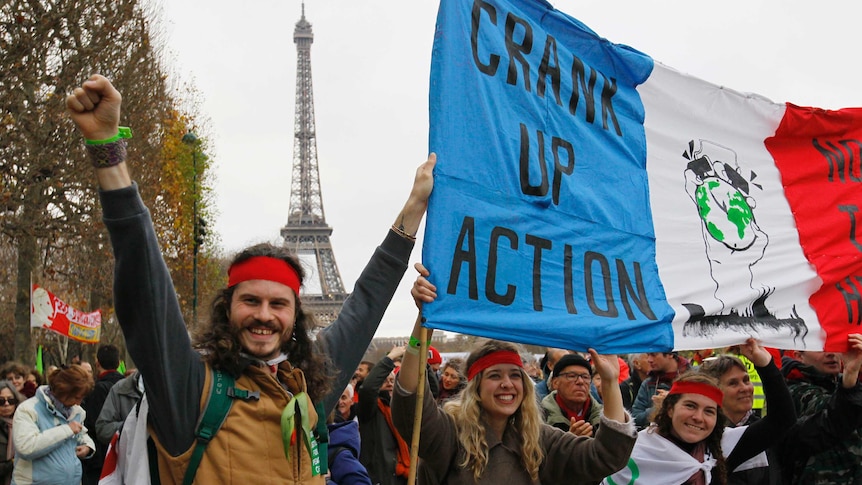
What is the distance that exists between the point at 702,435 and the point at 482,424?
1455 millimetres

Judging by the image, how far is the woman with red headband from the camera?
493cm

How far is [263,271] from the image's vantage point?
3.12 m

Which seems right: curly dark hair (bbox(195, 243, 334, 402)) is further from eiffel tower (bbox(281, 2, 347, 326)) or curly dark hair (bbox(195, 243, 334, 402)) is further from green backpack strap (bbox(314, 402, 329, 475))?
eiffel tower (bbox(281, 2, 347, 326))

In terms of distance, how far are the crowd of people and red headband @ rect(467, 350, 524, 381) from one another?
0.01 m

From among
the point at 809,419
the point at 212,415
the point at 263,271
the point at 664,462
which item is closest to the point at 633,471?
the point at 664,462

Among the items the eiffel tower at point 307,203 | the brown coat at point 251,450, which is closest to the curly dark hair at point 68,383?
the brown coat at point 251,450

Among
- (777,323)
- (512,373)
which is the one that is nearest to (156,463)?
(512,373)

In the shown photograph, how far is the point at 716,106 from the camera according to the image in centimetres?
560

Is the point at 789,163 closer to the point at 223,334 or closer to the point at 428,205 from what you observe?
the point at 428,205

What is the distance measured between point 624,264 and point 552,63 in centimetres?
→ 99

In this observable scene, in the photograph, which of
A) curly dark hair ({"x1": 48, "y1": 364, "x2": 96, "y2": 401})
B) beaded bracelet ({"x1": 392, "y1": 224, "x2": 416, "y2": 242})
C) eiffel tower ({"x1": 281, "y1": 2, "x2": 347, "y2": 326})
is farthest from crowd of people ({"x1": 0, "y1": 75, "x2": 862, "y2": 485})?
eiffel tower ({"x1": 281, "y1": 2, "x2": 347, "y2": 326})

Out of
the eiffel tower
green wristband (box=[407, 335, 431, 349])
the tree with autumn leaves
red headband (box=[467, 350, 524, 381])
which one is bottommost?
red headband (box=[467, 350, 524, 381])

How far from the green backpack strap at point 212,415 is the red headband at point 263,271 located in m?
0.35

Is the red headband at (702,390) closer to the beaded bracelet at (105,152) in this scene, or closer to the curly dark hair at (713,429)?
the curly dark hair at (713,429)
